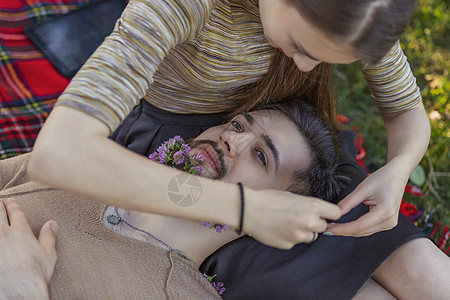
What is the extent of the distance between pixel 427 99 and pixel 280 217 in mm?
3048

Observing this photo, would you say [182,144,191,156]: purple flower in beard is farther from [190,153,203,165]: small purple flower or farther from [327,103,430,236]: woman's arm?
[327,103,430,236]: woman's arm

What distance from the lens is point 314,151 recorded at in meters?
2.32

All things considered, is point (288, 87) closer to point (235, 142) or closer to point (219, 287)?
point (235, 142)

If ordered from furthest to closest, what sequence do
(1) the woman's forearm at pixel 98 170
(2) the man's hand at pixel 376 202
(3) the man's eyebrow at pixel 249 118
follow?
(3) the man's eyebrow at pixel 249 118
(2) the man's hand at pixel 376 202
(1) the woman's forearm at pixel 98 170

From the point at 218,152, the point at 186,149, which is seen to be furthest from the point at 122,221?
the point at 218,152

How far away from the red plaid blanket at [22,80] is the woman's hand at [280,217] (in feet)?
6.50

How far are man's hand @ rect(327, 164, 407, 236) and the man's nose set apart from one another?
0.55 meters

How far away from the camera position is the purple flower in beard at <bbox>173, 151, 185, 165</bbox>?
83.1 inches

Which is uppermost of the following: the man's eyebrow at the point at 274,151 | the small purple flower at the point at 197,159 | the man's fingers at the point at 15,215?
the man's eyebrow at the point at 274,151

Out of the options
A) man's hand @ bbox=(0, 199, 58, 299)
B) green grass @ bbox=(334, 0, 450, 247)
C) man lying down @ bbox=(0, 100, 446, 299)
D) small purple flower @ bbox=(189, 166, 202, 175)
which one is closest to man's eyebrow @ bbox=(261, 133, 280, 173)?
man lying down @ bbox=(0, 100, 446, 299)

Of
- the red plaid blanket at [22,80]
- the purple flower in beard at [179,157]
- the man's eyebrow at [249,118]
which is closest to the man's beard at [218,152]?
the purple flower in beard at [179,157]

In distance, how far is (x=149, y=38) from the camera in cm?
146

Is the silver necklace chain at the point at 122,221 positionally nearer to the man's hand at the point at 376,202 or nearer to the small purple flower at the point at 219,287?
the small purple flower at the point at 219,287

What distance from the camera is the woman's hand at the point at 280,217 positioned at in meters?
1.40
